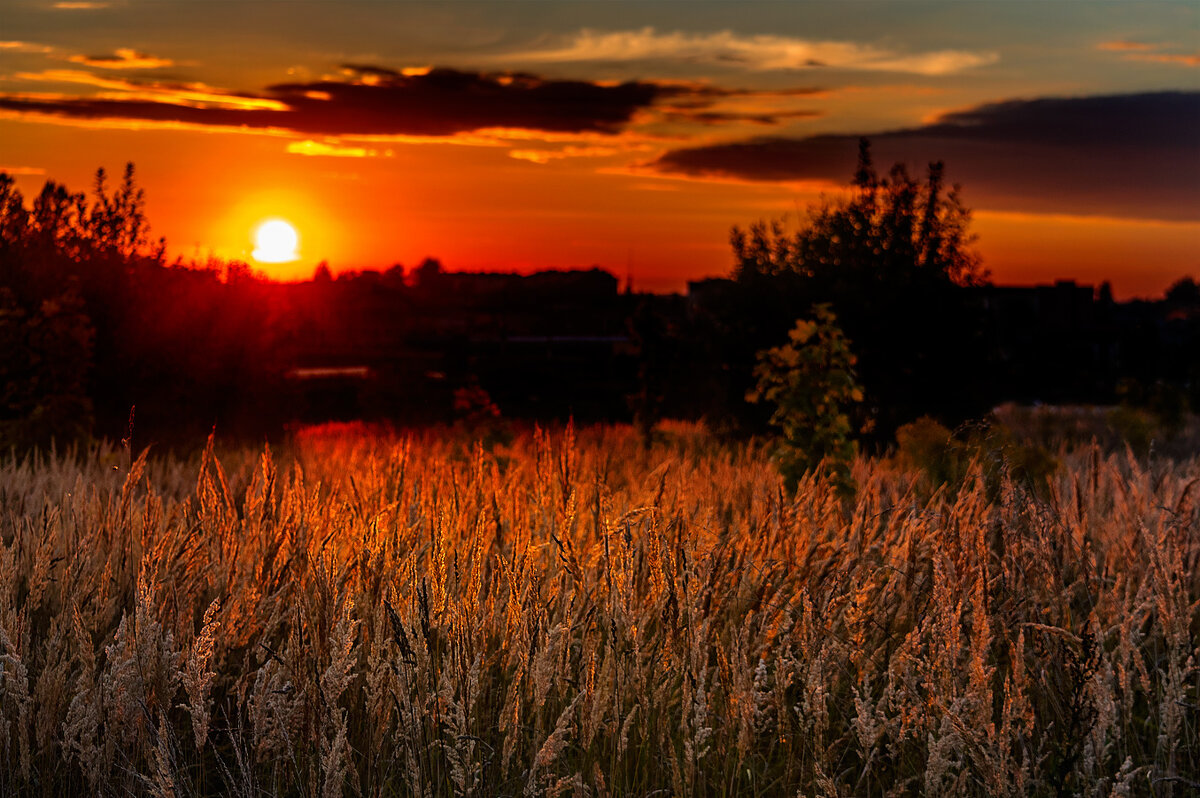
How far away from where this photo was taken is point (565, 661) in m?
3.68

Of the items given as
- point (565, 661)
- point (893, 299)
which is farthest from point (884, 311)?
point (565, 661)

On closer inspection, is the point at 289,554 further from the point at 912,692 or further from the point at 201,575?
the point at 912,692

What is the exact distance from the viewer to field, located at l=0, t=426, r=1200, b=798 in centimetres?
312

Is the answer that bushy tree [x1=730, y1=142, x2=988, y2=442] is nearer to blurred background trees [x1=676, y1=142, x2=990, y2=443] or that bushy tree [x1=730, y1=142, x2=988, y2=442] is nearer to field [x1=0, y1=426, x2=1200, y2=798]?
blurred background trees [x1=676, y1=142, x2=990, y2=443]

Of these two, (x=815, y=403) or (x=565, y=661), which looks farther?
(x=815, y=403)

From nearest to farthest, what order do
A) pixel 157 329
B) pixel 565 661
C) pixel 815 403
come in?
1. pixel 565 661
2. pixel 815 403
3. pixel 157 329

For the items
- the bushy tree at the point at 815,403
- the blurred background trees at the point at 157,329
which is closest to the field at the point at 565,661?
the bushy tree at the point at 815,403

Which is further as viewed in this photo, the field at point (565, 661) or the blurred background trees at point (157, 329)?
the blurred background trees at point (157, 329)

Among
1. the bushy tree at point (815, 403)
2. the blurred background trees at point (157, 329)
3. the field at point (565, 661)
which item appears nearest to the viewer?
the field at point (565, 661)

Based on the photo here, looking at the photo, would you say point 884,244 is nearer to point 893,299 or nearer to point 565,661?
point 893,299

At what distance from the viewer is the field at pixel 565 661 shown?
10.2 ft

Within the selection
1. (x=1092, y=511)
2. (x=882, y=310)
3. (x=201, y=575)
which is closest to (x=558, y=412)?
(x=882, y=310)

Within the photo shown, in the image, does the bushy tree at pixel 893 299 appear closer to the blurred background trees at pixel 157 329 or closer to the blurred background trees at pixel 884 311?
the blurred background trees at pixel 884 311

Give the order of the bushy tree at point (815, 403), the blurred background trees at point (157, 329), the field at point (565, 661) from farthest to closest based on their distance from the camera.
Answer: the blurred background trees at point (157, 329) < the bushy tree at point (815, 403) < the field at point (565, 661)
